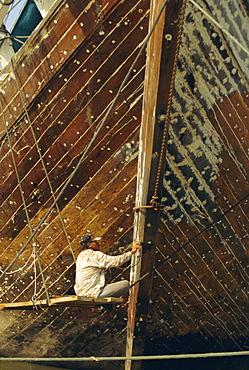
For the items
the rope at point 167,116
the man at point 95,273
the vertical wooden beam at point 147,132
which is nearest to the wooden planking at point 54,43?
the vertical wooden beam at point 147,132

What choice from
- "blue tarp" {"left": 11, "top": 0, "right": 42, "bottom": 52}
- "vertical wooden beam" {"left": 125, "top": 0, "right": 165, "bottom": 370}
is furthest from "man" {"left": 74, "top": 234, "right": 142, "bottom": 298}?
"blue tarp" {"left": 11, "top": 0, "right": 42, "bottom": 52}

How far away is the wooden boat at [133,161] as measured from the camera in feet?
16.0

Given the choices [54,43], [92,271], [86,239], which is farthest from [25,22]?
[92,271]

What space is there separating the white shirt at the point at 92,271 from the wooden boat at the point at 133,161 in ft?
1.45

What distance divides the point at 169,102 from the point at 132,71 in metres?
0.44

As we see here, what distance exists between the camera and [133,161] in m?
5.23

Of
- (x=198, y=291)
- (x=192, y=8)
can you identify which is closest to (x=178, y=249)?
(x=198, y=291)

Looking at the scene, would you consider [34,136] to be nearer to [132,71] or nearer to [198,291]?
[132,71]

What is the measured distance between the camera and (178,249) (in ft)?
18.4

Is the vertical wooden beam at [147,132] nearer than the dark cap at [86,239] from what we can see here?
Yes

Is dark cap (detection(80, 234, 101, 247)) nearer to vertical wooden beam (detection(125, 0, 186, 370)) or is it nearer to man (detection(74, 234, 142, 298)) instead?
man (detection(74, 234, 142, 298))

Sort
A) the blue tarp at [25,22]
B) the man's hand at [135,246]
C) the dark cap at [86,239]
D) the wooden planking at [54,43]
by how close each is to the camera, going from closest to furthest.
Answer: the wooden planking at [54,43] < the dark cap at [86,239] < the man's hand at [135,246] < the blue tarp at [25,22]

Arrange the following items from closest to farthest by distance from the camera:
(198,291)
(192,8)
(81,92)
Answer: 1. (192,8)
2. (81,92)
3. (198,291)

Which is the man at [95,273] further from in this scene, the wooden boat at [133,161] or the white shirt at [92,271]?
the wooden boat at [133,161]
